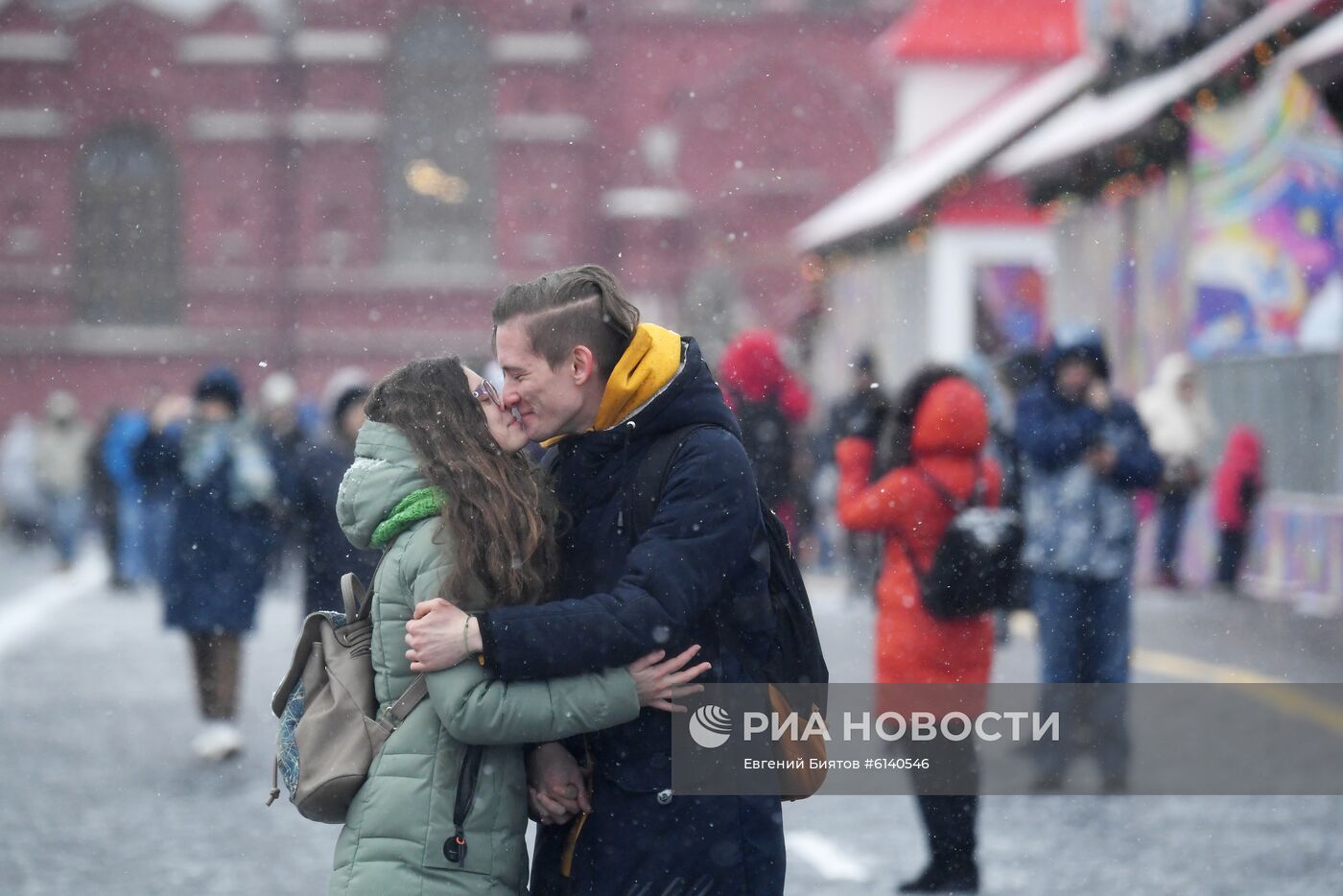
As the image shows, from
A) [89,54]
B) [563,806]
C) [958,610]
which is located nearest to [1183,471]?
[958,610]

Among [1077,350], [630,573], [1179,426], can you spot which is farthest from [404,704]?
[1179,426]

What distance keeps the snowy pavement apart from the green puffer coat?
10.8 ft

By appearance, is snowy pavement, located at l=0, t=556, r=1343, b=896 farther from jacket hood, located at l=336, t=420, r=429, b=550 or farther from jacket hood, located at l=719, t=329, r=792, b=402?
jacket hood, located at l=336, t=420, r=429, b=550

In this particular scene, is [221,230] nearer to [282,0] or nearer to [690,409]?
[282,0]

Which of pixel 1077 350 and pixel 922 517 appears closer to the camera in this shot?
pixel 922 517

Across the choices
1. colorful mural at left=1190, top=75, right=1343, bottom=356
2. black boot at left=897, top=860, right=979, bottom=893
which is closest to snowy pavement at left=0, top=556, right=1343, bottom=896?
black boot at left=897, top=860, right=979, bottom=893

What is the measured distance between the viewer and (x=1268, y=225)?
50.6 feet

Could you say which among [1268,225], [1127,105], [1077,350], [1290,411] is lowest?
[1290,411]

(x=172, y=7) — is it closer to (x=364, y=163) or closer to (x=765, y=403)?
(x=364, y=163)

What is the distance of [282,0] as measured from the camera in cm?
3884

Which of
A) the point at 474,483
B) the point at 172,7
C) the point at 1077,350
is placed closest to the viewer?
the point at 474,483

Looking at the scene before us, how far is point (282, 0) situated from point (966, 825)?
116ft

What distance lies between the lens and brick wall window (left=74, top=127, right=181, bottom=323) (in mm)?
38250

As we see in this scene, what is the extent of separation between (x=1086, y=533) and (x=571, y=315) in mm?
5153
